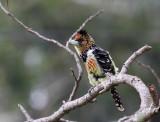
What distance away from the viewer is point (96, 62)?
5.14 metres

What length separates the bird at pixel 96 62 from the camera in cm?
506

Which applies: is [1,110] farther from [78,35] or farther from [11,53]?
[78,35]

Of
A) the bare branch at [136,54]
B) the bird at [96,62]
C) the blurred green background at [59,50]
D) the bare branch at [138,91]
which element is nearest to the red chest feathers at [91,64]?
the bird at [96,62]

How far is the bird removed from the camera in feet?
16.6

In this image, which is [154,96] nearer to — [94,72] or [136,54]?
[136,54]

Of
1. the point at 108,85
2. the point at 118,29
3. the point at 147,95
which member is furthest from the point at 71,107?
the point at 118,29

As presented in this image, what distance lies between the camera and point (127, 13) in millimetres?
15430

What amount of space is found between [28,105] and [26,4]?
12.0 feet

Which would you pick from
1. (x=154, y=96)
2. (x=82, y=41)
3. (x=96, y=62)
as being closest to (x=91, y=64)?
(x=96, y=62)

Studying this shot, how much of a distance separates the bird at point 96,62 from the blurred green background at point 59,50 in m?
7.77

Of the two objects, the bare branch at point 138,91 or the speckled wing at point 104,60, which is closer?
the bare branch at point 138,91

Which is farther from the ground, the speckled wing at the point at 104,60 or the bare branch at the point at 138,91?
the speckled wing at the point at 104,60

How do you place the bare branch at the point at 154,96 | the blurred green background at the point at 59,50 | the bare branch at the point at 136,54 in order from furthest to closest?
the blurred green background at the point at 59,50, the bare branch at the point at 136,54, the bare branch at the point at 154,96

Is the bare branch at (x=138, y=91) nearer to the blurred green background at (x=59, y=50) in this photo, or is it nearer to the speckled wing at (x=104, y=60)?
the speckled wing at (x=104, y=60)
